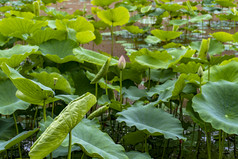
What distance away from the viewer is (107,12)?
7.96ft

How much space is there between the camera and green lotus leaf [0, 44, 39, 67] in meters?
1.45

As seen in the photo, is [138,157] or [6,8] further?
[6,8]

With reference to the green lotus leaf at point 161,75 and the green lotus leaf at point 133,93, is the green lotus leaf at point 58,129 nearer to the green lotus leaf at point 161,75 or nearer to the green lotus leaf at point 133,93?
the green lotus leaf at point 133,93

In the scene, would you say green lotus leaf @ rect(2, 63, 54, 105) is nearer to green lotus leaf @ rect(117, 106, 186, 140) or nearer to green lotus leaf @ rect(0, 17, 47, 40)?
green lotus leaf @ rect(117, 106, 186, 140)

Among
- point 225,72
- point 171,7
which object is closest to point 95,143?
point 225,72

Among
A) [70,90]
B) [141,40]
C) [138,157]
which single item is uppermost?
[70,90]

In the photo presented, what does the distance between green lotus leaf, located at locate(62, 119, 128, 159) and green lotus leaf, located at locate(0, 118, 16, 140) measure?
0.48m

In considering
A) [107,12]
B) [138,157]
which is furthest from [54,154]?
[107,12]

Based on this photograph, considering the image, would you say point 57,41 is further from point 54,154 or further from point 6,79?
point 54,154

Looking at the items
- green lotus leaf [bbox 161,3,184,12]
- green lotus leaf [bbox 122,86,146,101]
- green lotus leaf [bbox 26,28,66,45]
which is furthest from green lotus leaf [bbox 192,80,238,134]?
green lotus leaf [bbox 161,3,184,12]

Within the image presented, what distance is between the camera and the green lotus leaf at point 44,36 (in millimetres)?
1853

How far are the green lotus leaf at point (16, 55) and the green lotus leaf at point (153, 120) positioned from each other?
546 mm

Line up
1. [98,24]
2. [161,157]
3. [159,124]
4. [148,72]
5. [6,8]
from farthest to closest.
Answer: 1. [6,8]
2. [98,24]
3. [148,72]
4. [161,157]
5. [159,124]

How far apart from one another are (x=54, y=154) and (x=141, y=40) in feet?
10.8
